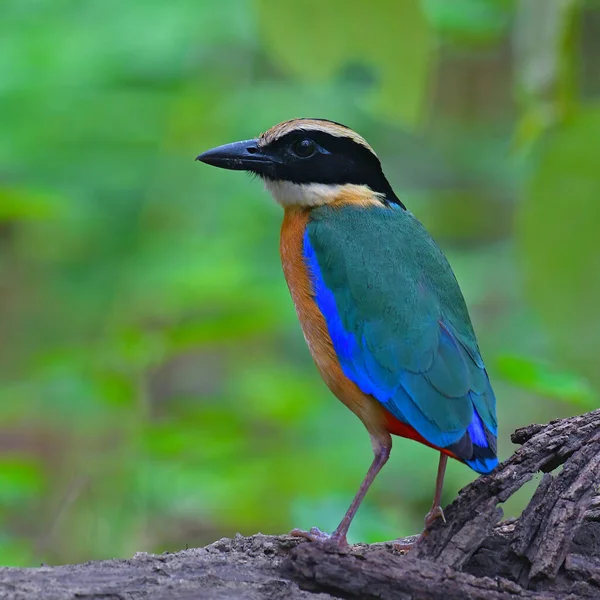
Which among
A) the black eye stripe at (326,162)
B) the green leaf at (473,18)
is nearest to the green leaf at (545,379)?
the black eye stripe at (326,162)

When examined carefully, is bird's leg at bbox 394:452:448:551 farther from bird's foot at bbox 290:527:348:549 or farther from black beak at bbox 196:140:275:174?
black beak at bbox 196:140:275:174

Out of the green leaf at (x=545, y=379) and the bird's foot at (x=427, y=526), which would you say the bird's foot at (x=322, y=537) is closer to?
the bird's foot at (x=427, y=526)

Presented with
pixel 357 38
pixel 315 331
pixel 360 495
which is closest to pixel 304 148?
pixel 315 331

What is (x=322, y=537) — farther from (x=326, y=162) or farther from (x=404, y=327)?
(x=326, y=162)

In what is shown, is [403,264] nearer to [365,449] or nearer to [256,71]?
[365,449]

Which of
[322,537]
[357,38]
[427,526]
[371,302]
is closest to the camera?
[357,38]

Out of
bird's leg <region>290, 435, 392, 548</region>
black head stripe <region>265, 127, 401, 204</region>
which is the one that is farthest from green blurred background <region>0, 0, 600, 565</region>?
bird's leg <region>290, 435, 392, 548</region>
